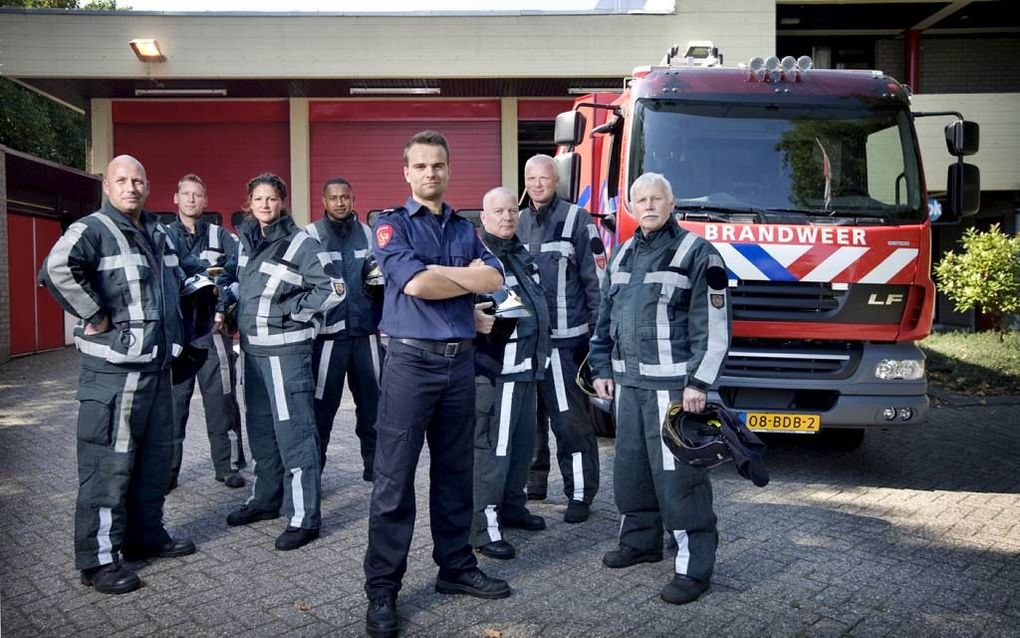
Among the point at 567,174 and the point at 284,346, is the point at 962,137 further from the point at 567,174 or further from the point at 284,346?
the point at 284,346

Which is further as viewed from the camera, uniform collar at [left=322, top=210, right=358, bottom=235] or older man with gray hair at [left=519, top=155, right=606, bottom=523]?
uniform collar at [left=322, top=210, right=358, bottom=235]

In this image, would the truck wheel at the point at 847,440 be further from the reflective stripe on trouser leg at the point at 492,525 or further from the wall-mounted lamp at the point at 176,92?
the wall-mounted lamp at the point at 176,92

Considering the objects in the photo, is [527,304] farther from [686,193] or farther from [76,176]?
[76,176]

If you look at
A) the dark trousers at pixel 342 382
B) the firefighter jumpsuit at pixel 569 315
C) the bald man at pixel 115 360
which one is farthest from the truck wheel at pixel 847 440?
the bald man at pixel 115 360

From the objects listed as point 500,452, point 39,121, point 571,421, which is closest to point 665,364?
point 500,452

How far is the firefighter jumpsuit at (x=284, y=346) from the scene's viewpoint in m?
4.79

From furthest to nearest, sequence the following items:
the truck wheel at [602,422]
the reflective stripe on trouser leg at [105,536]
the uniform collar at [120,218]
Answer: the truck wheel at [602,422] < the uniform collar at [120,218] < the reflective stripe on trouser leg at [105,536]

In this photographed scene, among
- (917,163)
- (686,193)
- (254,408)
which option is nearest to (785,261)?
(686,193)

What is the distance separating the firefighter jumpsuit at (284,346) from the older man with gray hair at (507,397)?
96cm

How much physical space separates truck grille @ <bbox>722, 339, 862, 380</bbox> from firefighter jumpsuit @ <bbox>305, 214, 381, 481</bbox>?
252cm

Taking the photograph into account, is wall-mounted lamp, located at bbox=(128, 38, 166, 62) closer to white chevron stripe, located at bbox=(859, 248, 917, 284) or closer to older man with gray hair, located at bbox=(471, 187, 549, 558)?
older man with gray hair, located at bbox=(471, 187, 549, 558)

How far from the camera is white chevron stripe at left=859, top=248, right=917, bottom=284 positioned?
5695 mm

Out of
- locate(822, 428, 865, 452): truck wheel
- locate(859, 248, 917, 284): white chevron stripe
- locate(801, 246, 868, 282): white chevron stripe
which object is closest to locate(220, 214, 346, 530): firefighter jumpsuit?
locate(801, 246, 868, 282): white chevron stripe

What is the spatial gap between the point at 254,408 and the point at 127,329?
3.40 ft
